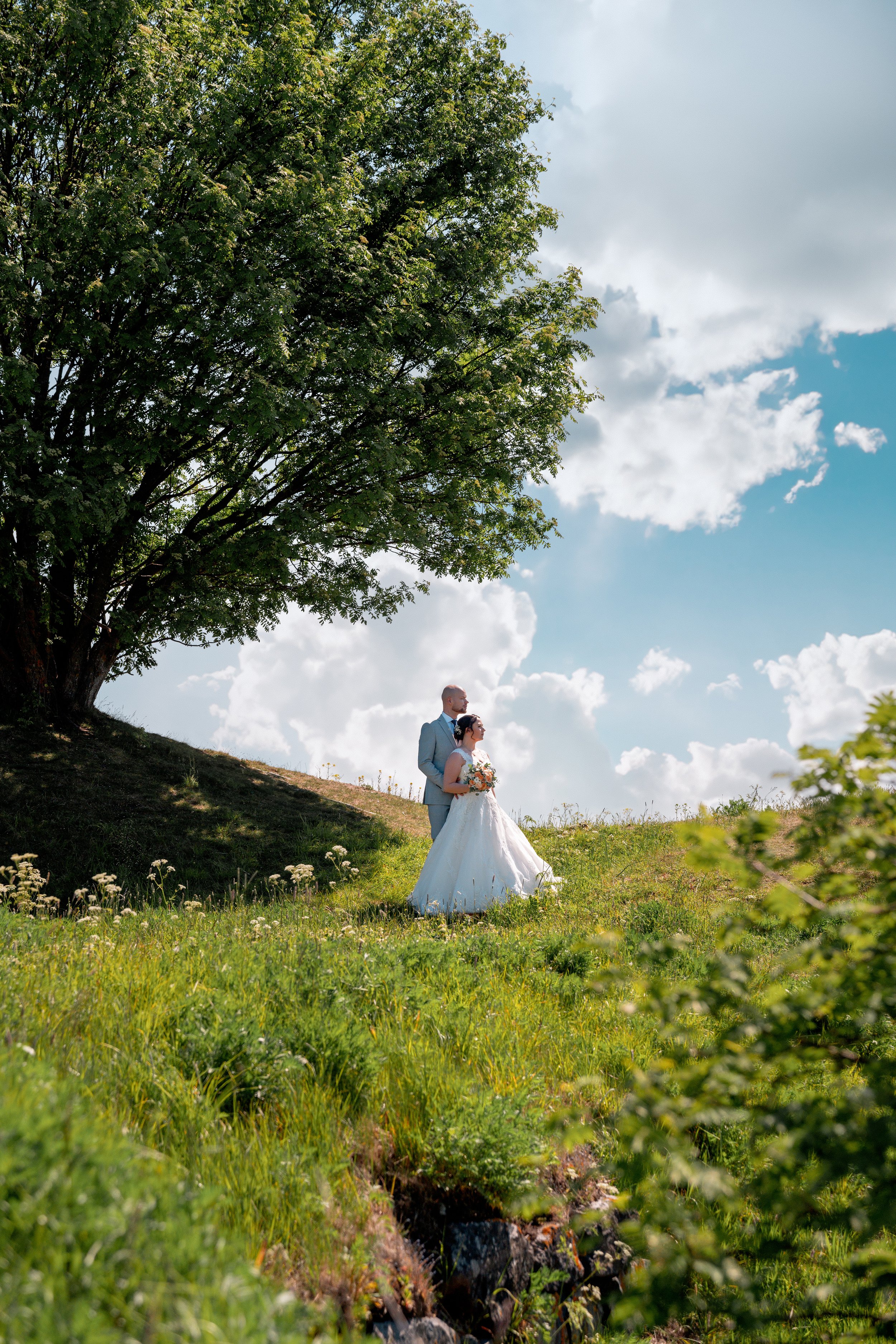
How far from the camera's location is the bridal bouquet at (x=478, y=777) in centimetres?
1045

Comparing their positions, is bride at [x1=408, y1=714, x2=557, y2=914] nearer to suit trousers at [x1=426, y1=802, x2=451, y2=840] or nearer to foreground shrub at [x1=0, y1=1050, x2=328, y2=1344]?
suit trousers at [x1=426, y1=802, x2=451, y2=840]

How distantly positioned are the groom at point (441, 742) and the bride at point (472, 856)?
47cm

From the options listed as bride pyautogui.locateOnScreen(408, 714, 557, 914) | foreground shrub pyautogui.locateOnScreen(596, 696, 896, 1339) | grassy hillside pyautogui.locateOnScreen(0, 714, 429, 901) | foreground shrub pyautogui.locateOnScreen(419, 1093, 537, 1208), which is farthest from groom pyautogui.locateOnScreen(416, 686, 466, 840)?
foreground shrub pyautogui.locateOnScreen(596, 696, 896, 1339)

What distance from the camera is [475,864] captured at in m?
10.2

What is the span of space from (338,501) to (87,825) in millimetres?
7739

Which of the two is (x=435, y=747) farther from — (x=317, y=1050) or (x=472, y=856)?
(x=317, y=1050)

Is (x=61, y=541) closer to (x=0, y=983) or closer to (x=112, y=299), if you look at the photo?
(x=112, y=299)

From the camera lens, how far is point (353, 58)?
13.8 metres

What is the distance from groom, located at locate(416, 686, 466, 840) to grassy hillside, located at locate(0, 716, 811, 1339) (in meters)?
2.70

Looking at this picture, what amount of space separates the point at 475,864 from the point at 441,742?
6.28ft

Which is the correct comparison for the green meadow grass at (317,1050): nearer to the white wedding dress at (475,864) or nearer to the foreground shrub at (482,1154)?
the foreground shrub at (482,1154)

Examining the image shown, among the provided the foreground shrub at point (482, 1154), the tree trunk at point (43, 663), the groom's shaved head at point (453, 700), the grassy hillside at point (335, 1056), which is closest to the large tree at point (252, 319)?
the tree trunk at point (43, 663)

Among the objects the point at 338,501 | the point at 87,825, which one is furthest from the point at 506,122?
the point at 87,825

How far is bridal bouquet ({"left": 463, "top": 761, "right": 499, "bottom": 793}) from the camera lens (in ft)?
34.3
